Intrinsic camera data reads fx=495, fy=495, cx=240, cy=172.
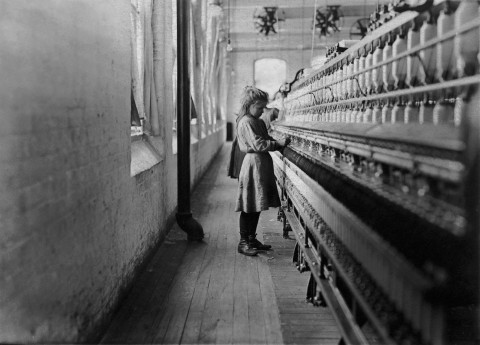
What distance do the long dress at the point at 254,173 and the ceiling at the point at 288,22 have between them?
5737 mm

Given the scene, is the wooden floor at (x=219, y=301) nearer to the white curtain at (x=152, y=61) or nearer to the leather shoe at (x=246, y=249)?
the leather shoe at (x=246, y=249)

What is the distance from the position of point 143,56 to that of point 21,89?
304 cm

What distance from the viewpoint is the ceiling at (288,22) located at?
14188mm

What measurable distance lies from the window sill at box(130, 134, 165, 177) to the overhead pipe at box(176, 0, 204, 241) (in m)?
0.25

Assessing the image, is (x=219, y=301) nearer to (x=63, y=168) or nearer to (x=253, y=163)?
(x=253, y=163)

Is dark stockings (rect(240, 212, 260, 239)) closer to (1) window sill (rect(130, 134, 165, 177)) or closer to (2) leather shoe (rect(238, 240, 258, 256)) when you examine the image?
(2) leather shoe (rect(238, 240, 258, 256))

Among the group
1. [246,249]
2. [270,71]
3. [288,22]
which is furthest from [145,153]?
[270,71]

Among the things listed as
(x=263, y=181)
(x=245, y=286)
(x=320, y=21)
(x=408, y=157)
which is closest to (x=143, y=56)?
(x=263, y=181)

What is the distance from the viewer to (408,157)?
5.98 ft

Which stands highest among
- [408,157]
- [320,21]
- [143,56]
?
[320,21]

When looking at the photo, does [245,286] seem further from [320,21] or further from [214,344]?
[320,21]

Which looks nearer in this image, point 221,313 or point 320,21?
point 221,313

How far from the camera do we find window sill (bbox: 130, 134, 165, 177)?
14.1ft

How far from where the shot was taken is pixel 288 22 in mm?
17922
